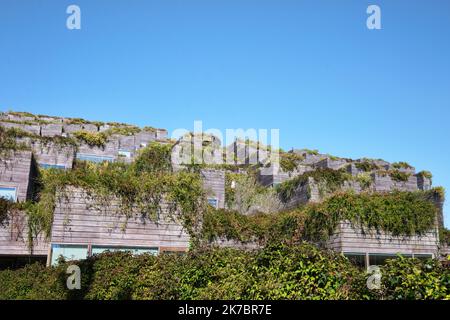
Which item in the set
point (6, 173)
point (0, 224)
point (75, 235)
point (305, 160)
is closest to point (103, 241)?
point (75, 235)

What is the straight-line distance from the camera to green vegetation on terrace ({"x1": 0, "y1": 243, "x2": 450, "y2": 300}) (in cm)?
568

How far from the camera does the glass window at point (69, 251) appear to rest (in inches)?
555

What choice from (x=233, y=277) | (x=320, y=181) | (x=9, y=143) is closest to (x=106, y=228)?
(x=233, y=277)

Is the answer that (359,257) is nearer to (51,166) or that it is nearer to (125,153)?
(51,166)

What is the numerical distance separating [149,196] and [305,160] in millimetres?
30983

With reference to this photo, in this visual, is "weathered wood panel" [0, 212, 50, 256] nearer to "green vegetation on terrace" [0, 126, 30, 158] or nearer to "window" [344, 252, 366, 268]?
"green vegetation on terrace" [0, 126, 30, 158]

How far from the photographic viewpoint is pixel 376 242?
16.6m

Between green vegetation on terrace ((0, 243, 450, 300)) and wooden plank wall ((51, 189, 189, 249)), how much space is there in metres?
1.84

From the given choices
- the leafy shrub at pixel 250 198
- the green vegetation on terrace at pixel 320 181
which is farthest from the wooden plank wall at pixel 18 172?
the green vegetation on terrace at pixel 320 181

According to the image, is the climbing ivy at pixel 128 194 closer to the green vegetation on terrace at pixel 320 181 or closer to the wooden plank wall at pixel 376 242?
the wooden plank wall at pixel 376 242

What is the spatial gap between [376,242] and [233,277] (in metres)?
9.84

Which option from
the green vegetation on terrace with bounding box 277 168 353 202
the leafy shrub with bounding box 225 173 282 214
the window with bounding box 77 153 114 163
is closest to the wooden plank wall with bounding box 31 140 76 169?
the window with bounding box 77 153 114 163
